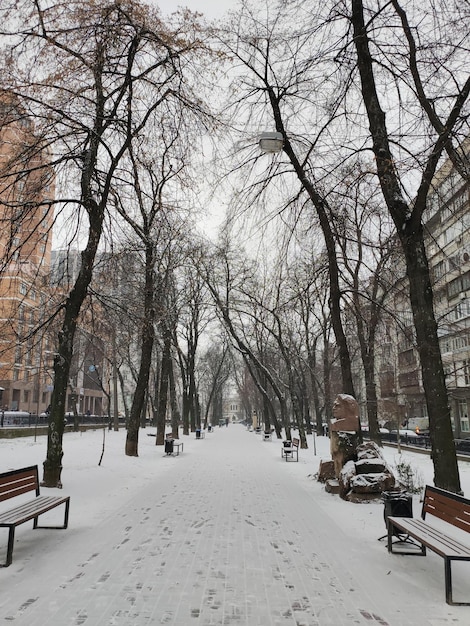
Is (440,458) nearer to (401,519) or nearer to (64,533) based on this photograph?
(401,519)

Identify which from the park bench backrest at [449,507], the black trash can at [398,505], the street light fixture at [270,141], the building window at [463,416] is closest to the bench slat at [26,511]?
the black trash can at [398,505]

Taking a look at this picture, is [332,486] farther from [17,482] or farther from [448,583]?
[17,482]

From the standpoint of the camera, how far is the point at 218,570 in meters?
5.05

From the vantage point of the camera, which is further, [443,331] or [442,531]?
[443,331]

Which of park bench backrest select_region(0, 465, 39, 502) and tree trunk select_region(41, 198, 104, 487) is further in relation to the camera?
tree trunk select_region(41, 198, 104, 487)

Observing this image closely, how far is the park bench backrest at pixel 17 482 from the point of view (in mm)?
5842

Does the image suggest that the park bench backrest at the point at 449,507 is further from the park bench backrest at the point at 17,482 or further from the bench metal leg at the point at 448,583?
the park bench backrest at the point at 17,482

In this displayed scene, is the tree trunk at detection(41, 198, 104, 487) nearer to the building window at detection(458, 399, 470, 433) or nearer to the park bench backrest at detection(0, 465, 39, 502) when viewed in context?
the park bench backrest at detection(0, 465, 39, 502)

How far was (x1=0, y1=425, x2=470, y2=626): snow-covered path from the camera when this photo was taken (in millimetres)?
3961

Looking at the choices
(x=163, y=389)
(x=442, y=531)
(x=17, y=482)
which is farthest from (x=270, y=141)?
(x=163, y=389)

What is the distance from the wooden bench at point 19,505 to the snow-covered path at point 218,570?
0.38 metres

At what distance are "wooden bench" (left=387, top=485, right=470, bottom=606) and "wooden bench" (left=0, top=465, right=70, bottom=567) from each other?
437cm

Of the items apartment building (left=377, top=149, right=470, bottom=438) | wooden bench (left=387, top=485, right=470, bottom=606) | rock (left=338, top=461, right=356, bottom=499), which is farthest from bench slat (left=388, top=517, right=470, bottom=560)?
apartment building (left=377, top=149, right=470, bottom=438)

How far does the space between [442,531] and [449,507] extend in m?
0.28
